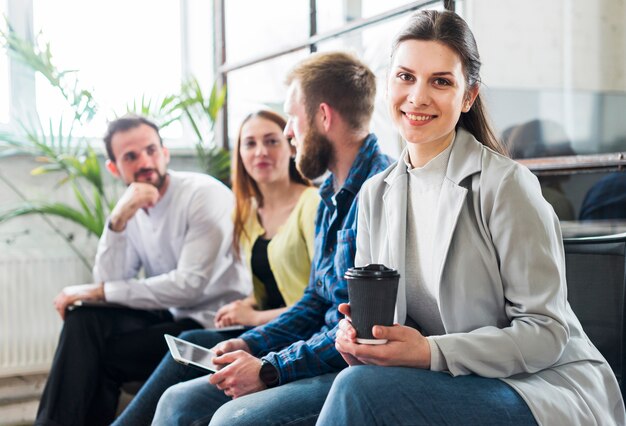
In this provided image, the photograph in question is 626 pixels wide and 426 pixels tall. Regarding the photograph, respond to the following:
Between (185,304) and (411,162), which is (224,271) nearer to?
(185,304)

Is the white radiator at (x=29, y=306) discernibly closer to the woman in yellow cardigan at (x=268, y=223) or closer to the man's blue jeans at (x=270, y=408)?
the woman in yellow cardigan at (x=268, y=223)

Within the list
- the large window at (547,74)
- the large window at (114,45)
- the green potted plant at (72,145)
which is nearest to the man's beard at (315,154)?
the large window at (547,74)

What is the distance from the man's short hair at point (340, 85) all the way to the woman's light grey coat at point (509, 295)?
587 mm

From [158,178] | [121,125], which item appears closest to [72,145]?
[121,125]

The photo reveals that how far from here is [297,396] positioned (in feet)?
4.89

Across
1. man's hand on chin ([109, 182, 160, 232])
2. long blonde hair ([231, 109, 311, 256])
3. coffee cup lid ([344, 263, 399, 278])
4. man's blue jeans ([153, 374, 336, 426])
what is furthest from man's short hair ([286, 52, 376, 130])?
man's hand on chin ([109, 182, 160, 232])

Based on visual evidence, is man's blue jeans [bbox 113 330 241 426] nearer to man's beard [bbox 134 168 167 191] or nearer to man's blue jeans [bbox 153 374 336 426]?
man's blue jeans [bbox 153 374 336 426]

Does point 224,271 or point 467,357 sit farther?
point 224,271

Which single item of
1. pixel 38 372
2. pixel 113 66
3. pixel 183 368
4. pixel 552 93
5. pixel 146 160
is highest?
pixel 113 66

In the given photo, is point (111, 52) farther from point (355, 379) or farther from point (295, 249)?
point (355, 379)

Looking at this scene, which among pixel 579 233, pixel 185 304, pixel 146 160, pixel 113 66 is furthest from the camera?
pixel 113 66

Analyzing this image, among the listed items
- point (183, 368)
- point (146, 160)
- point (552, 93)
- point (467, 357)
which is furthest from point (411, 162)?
point (146, 160)

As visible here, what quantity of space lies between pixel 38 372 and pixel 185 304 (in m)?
1.32

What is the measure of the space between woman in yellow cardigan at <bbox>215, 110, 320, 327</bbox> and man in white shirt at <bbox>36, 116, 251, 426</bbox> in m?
0.23
